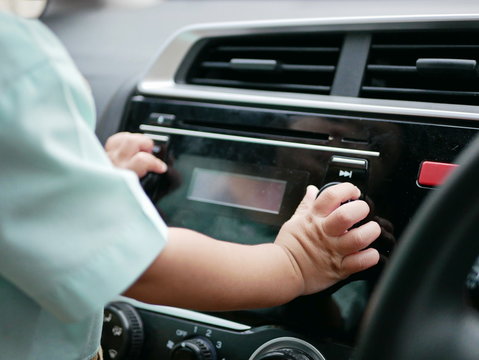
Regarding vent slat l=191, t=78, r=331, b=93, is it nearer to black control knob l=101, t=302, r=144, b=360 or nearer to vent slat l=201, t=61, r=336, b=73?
vent slat l=201, t=61, r=336, b=73

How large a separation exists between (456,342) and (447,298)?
0.09 feet

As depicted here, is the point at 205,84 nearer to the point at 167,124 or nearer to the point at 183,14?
the point at 167,124

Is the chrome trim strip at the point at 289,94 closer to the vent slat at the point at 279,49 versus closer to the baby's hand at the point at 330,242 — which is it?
the vent slat at the point at 279,49

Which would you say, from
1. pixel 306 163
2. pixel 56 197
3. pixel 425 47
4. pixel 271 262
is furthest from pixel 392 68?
pixel 56 197

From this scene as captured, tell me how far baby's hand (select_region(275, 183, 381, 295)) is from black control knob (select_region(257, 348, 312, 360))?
0.06m

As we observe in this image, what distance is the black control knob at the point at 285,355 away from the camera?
607 millimetres

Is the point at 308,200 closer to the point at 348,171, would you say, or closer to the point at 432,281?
the point at 348,171

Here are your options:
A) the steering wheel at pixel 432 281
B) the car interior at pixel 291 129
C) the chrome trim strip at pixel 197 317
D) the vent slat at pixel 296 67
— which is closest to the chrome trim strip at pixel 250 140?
the car interior at pixel 291 129

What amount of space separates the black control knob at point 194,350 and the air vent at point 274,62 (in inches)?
13.0

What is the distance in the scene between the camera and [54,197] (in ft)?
1.45

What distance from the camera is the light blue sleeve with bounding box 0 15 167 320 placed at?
1.43 feet

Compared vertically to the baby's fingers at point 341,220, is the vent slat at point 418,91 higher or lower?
higher

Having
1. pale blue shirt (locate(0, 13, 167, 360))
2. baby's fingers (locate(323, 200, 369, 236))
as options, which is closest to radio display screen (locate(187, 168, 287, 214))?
baby's fingers (locate(323, 200, 369, 236))

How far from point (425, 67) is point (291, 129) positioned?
0.54ft
